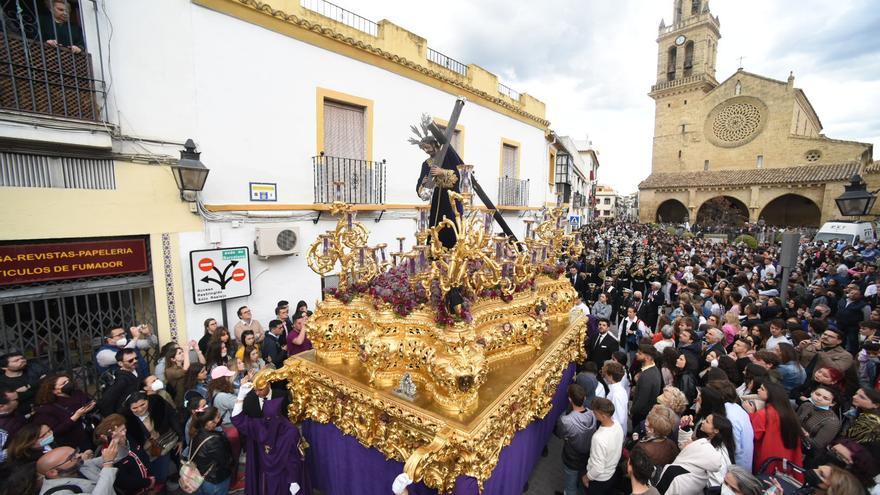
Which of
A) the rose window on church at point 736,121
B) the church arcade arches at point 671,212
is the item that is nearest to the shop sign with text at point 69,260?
the church arcade arches at point 671,212

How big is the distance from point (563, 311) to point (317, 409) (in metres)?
3.80

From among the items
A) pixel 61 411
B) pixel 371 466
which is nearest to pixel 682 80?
pixel 371 466

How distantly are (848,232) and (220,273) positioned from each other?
28.0 metres

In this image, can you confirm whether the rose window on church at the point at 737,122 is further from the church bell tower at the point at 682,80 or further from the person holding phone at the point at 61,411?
the person holding phone at the point at 61,411

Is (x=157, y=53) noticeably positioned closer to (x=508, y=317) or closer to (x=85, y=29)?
(x=85, y=29)

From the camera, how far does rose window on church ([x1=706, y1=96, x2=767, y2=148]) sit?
34.0m

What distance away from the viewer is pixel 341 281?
Result: 434cm

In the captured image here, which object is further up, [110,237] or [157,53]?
[157,53]

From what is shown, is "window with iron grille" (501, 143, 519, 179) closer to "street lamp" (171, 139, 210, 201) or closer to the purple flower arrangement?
the purple flower arrangement

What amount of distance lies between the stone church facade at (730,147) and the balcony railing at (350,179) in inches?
1502

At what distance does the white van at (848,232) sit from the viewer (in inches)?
704

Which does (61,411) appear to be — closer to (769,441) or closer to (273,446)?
(273,446)

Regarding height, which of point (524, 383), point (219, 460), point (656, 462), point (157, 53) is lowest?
point (219, 460)

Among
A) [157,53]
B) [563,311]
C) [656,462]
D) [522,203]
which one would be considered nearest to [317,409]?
[656,462]
